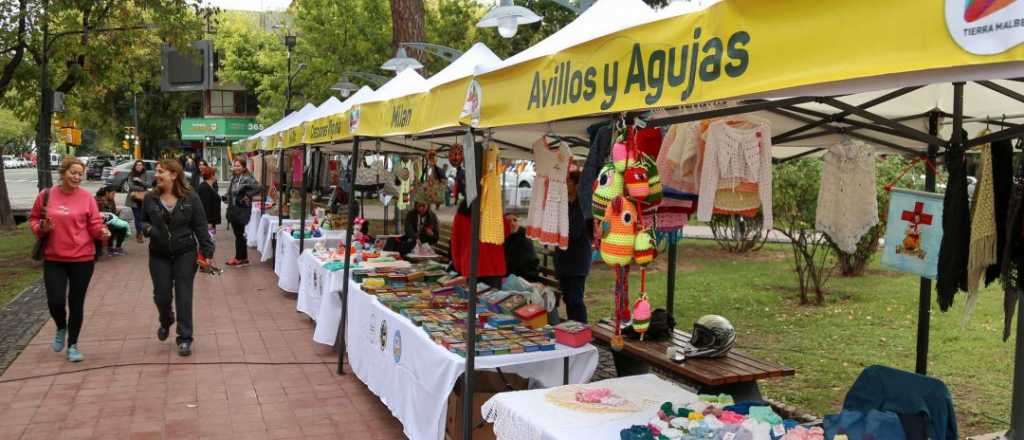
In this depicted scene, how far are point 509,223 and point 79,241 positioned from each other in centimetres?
Result: 375

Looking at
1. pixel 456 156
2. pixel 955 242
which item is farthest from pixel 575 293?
pixel 955 242

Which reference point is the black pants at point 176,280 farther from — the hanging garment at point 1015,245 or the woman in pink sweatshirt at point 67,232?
the hanging garment at point 1015,245

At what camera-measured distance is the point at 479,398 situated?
4.77 m

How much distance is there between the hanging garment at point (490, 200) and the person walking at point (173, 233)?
3482 mm

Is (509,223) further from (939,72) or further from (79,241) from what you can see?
(939,72)

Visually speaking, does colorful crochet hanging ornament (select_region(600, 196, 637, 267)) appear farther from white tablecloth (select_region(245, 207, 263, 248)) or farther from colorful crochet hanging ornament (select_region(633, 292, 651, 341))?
white tablecloth (select_region(245, 207, 263, 248))

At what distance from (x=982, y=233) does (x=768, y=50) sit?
163 cm

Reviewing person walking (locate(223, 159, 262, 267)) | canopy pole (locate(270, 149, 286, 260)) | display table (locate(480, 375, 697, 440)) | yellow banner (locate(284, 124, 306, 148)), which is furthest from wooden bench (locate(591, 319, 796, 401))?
person walking (locate(223, 159, 262, 267))

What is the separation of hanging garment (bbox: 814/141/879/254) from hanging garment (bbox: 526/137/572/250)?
66.1 inches

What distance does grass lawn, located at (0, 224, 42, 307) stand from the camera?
36.6 feet

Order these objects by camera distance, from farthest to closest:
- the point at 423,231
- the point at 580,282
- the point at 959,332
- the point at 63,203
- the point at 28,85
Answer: the point at 28,85 → the point at 423,231 → the point at 959,332 → the point at 580,282 → the point at 63,203

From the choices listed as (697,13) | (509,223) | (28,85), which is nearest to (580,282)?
(509,223)

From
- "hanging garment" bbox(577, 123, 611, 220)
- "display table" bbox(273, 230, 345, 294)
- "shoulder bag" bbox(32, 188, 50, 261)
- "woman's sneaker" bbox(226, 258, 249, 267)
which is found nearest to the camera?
"hanging garment" bbox(577, 123, 611, 220)

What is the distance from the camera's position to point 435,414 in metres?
4.59
